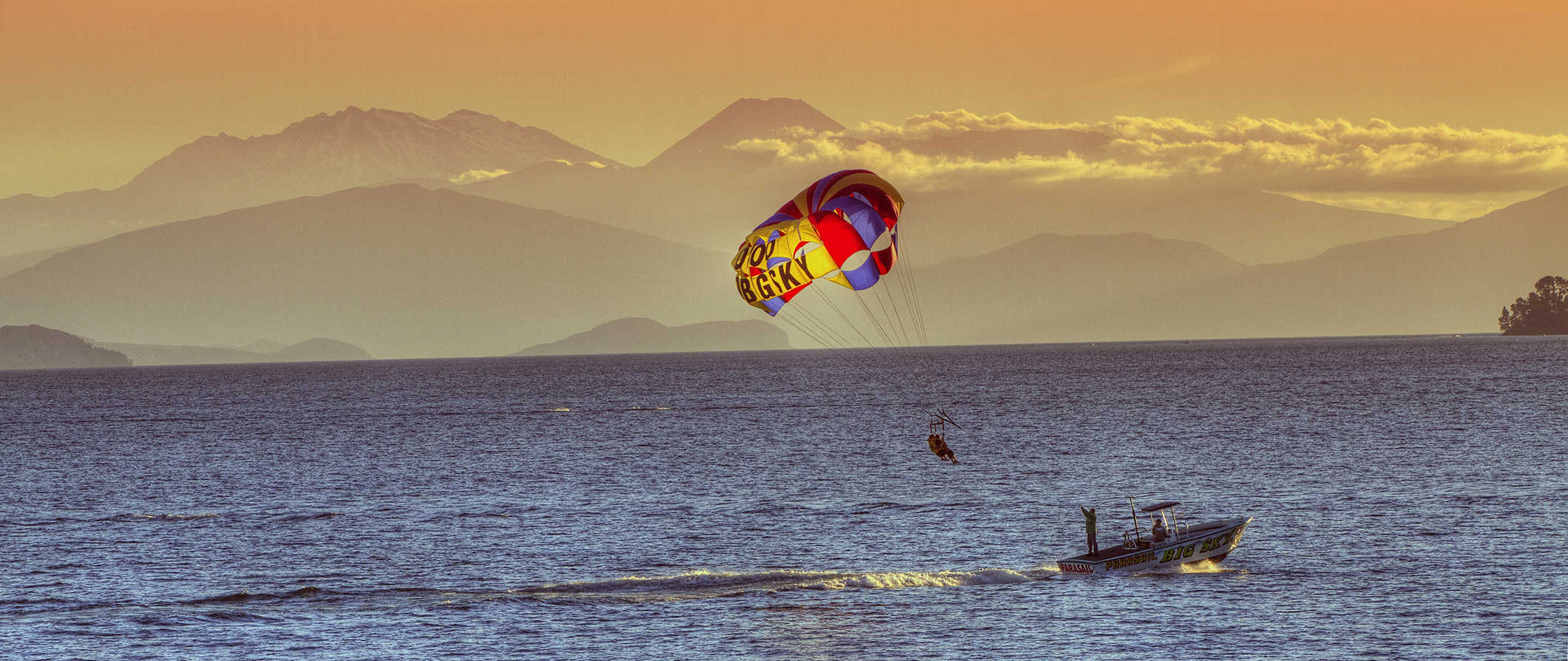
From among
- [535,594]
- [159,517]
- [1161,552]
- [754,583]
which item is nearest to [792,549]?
[754,583]

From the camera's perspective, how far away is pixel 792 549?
70188 millimetres

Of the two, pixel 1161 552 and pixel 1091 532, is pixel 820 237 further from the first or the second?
pixel 1161 552

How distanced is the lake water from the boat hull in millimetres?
854

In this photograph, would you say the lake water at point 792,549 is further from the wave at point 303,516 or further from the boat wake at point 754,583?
the wave at point 303,516

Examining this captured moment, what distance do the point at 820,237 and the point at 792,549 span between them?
59.1 feet

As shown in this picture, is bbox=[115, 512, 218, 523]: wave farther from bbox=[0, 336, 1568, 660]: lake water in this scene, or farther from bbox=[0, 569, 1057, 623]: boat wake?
bbox=[0, 569, 1057, 623]: boat wake

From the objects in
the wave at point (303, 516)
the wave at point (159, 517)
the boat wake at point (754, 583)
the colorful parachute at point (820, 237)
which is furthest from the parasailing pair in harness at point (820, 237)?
the wave at point (159, 517)

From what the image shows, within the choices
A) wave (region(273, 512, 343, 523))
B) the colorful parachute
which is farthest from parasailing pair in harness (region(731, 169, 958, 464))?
wave (region(273, 512, 343, 523))

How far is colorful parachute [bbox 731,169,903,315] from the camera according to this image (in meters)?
59.0

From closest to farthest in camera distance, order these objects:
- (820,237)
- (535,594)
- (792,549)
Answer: (820,237)
(535,594)
(792,549)

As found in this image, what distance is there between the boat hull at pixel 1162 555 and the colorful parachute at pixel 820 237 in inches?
592

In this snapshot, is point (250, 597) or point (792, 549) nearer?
point (250, 597)

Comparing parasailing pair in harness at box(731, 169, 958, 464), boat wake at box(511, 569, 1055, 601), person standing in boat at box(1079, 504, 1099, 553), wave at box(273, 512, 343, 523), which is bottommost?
boat wake at box(511, 569, 1055, 601)

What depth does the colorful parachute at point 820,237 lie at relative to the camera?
59.0 metres
